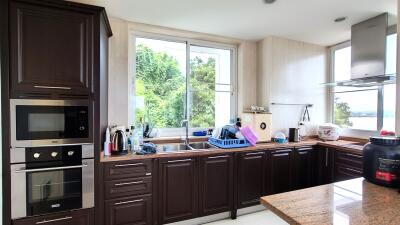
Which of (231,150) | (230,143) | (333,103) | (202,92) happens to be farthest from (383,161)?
(333,103)

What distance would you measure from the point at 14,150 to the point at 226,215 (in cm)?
220

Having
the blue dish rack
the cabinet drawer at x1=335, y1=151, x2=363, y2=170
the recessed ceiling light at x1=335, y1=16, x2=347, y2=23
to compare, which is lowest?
the cabinet drawer at x1=335, y1=151, x2=363, y2=170

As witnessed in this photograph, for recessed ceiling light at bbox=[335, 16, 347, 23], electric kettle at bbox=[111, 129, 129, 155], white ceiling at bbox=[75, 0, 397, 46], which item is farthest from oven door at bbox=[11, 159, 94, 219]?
recessed ceiling light at bbox=[335, 16, 347, 23]

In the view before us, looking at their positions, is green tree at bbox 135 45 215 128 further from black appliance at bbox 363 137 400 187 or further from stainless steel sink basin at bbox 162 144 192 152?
black appliance at bbox 363 137 400 187

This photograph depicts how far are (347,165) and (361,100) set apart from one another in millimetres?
1095

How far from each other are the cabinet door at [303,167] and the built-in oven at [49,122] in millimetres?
2502

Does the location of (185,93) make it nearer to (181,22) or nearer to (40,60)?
(181,22)

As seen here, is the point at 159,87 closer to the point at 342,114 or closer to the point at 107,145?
the point at 107,145

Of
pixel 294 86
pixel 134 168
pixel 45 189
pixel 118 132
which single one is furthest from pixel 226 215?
pixel 294 86

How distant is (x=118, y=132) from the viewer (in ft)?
7.06

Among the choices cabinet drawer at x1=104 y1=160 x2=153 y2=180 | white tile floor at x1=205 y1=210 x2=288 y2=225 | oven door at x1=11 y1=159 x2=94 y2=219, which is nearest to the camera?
oven door at x1=11 y1=159 x2=94 y2=219

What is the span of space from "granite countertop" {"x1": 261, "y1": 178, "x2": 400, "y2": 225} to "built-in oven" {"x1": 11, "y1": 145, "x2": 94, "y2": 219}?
150cm

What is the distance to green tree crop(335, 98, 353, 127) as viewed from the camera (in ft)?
11.0

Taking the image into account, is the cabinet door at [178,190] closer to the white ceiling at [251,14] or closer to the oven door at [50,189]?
the oven door at [50,189]
